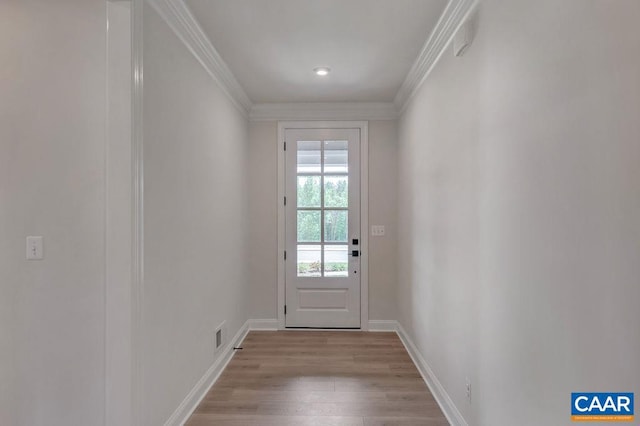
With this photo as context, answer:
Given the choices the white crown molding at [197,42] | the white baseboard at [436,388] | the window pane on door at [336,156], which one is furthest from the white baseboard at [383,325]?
the white crown molding at [197,42]

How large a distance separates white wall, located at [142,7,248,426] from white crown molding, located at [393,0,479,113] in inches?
64.8

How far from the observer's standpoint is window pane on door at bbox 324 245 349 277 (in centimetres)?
398

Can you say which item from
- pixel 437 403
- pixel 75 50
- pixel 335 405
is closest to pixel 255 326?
pixel 335 405

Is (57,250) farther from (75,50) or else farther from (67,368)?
(75,50)

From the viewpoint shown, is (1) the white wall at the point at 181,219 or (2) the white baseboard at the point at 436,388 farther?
(2) the white baseboard at the point at 436,388

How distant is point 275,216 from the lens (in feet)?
13.2

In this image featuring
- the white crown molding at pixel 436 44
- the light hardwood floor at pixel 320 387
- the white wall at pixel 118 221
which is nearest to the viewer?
the white wall at pixel 118 221

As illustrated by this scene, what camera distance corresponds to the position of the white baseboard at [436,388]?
6.88 feet

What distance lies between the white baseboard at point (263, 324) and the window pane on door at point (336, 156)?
1.85 m

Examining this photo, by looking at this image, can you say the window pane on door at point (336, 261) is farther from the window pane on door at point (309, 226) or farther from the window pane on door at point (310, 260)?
the window pane on door at point (309, 226)
